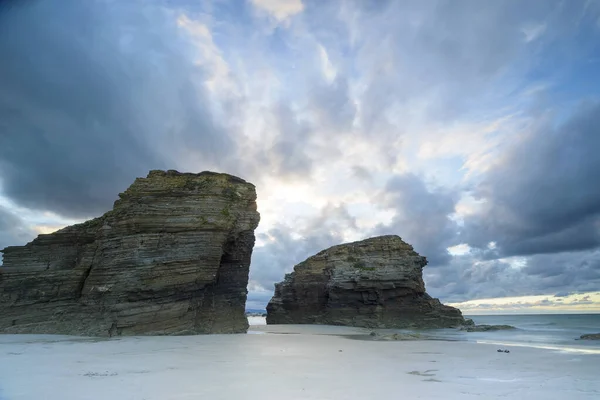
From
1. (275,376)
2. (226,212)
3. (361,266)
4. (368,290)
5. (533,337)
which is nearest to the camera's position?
(275,376)

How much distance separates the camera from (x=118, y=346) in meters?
13.9

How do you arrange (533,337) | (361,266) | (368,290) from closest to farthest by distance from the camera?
(533,337) < (368,290) < (361,266)

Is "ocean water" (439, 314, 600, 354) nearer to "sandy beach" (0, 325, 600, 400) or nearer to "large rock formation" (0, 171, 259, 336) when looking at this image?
"sandy beach" (0, 325, 600, 400)

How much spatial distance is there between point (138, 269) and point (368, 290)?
82.8 ft

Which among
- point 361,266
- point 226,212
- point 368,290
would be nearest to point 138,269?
point 226,212

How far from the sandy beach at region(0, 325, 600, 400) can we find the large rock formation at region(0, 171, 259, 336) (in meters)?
6.73

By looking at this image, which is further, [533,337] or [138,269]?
[533,337]

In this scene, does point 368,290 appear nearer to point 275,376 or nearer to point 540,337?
point 540,337

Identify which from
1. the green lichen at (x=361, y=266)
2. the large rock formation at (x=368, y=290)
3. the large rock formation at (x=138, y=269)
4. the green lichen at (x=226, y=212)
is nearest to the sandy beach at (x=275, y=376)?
the large rock formation at (x=138, y=269)

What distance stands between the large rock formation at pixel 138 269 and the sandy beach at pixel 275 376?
6.73 metres

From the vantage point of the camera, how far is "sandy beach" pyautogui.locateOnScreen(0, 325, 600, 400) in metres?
6.53

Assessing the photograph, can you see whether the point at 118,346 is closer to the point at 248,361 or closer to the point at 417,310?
the point at 248,361

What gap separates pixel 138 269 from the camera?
19547 mm

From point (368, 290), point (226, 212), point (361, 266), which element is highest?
point (361, 266)
